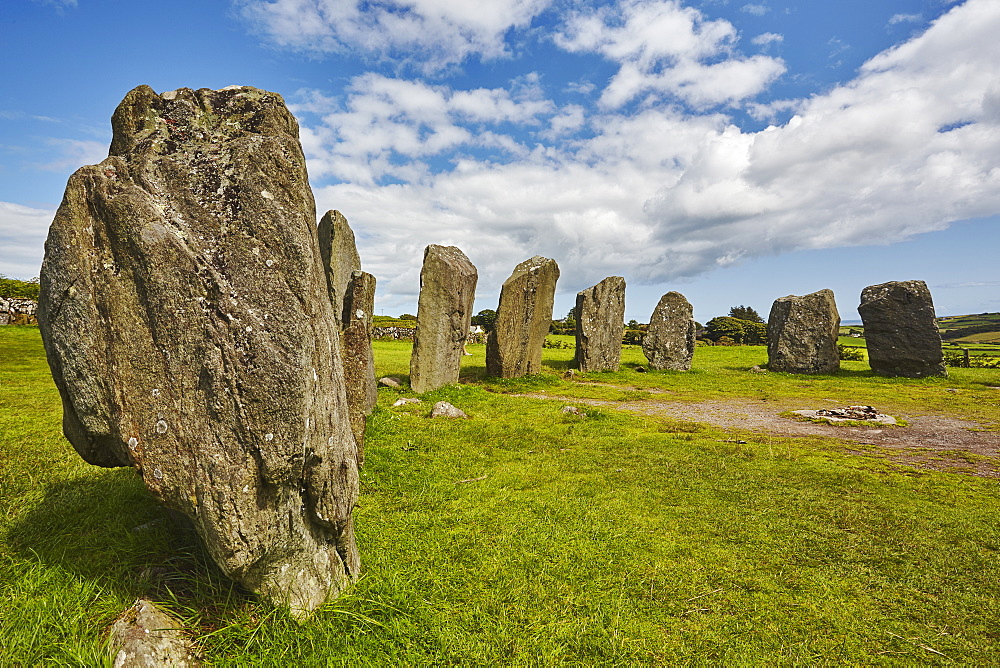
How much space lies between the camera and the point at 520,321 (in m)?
17.1

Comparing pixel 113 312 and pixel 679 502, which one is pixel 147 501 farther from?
pixel 679 502

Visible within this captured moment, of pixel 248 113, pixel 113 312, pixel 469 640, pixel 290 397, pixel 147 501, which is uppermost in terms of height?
pixel 248 113

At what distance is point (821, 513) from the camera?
21.4 ft

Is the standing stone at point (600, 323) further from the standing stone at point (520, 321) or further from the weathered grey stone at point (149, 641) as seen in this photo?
the weathered grey stone at point (149, 641)

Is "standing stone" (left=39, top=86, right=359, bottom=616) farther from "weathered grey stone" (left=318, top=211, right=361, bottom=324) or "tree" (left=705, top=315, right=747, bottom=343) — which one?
"tree" (left=705, top=315, right=747, bottom=343)

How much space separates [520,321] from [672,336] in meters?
7.90

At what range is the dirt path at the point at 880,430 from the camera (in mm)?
8977

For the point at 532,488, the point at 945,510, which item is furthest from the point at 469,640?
the point at 945,510

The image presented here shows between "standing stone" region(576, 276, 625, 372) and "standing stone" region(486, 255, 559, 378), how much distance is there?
3007 mm

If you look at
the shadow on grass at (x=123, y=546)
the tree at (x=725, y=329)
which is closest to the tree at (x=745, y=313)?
the tree at (x=725, y=329)

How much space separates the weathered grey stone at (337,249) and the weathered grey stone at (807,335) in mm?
18436

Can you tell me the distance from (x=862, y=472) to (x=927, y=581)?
11.5 feet

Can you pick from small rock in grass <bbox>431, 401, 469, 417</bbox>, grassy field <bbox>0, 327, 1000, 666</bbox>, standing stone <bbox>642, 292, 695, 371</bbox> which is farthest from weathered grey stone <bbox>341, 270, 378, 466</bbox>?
standing stone <bbox>642, 292, 695, 371</bbox>

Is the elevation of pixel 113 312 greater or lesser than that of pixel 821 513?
greater
